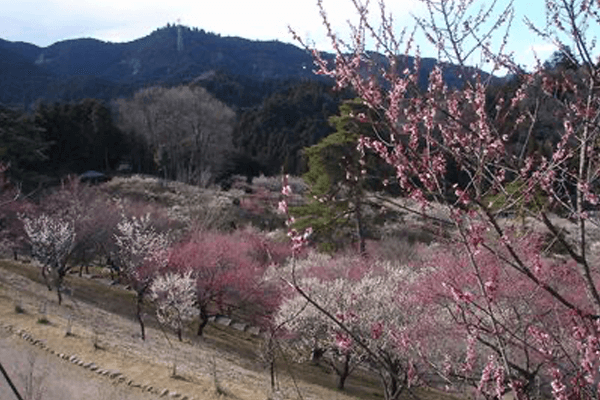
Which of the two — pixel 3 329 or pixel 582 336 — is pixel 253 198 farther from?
pixel 582 336

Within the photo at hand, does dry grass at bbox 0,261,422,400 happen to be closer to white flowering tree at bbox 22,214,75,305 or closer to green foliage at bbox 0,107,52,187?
white flowering tree at bbox 22,214,75,305

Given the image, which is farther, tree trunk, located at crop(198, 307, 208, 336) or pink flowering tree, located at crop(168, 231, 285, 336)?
pink flowering tree, located at crop(168, 231, 285, 336)

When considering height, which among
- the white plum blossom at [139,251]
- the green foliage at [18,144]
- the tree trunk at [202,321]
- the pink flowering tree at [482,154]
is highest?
the pink flowering tree at [482,154]

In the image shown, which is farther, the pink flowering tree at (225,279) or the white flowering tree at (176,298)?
the pink flowering tree at (225,279)

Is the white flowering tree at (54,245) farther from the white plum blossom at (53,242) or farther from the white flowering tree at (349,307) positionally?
the white flowering tree at (349,307)

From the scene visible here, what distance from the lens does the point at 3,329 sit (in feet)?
53.5

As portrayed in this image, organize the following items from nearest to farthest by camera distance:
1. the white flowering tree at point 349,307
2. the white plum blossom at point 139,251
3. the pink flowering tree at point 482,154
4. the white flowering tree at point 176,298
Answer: the pink flowering tree at point 482,154
the white flowering tree at point 349,307
the white flowering tree at point 176,298
the white plum blossom at point 139,251

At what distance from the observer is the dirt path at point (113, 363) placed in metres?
12.7

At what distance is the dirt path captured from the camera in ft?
41.6

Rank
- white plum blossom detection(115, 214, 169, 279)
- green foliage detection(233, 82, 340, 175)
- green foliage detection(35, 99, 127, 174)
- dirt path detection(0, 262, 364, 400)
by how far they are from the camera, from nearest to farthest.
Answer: dirt path detection(0, 262, 364, 400) → white plum blossom detection(115, 214, 169, 279) → green foliage detection(35, 99, 127, 174) → green foliage detection(233, 82, 340, 175)

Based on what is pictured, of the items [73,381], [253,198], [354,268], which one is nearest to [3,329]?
[73,381]

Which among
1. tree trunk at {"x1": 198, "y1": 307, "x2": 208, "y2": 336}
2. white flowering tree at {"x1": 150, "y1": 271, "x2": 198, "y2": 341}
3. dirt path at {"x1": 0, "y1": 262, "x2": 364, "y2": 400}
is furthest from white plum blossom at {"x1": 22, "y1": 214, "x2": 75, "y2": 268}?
tree trunk at {"x1": 198, "y1": 307, "x2": 208, "y2": 336}

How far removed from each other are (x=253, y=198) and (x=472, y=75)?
139 ft

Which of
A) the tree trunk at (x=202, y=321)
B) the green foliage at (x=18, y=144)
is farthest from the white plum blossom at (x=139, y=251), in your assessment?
the green foliage at (x=18, y=144)
